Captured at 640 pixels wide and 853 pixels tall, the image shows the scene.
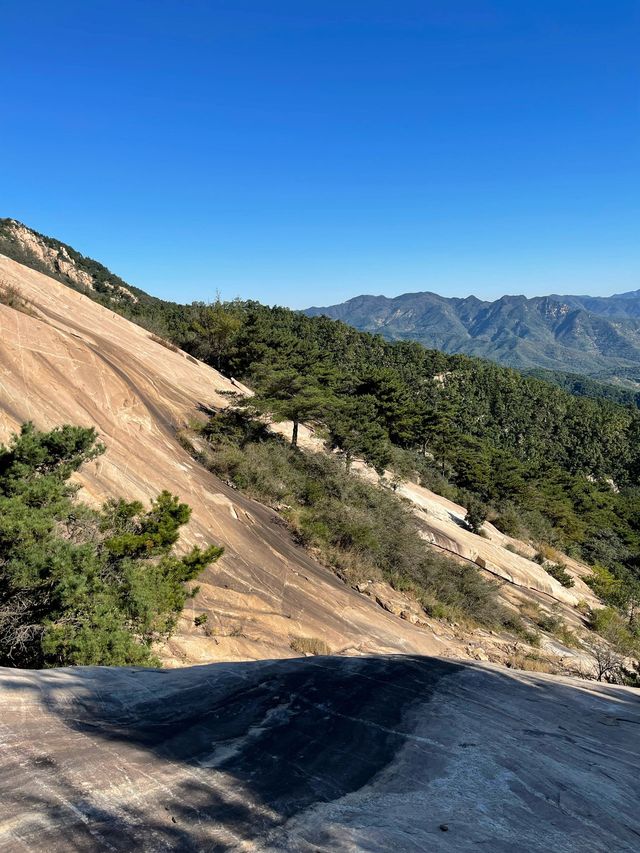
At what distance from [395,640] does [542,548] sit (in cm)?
2672

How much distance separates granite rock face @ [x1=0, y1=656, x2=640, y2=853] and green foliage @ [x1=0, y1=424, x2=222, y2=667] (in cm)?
150

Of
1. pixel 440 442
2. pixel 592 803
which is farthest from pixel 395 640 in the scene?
pixel 440 442

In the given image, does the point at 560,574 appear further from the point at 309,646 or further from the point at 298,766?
the point at 298,766

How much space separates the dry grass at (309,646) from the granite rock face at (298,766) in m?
4.83

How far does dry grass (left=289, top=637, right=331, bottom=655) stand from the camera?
1188 cm

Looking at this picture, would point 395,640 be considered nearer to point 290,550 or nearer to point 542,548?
point 290,550

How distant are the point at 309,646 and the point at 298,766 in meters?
7.94

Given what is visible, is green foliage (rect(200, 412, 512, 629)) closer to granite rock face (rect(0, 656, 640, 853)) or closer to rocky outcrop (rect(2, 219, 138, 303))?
granite rock face (rect(0, 656, 640, 853))

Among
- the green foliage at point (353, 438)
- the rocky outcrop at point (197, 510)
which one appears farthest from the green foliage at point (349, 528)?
the green foliage at point (353, 438)

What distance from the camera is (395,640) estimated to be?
46.0 ft

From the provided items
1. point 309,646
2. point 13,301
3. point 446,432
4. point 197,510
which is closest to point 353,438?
point 197,510

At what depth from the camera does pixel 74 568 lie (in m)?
8.03

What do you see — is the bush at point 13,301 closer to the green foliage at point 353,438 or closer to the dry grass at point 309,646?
the green foliage at point 353,438

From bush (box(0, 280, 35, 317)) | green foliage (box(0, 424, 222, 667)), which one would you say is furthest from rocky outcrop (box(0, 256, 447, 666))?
bush (box(0, 280, 35, 317))
